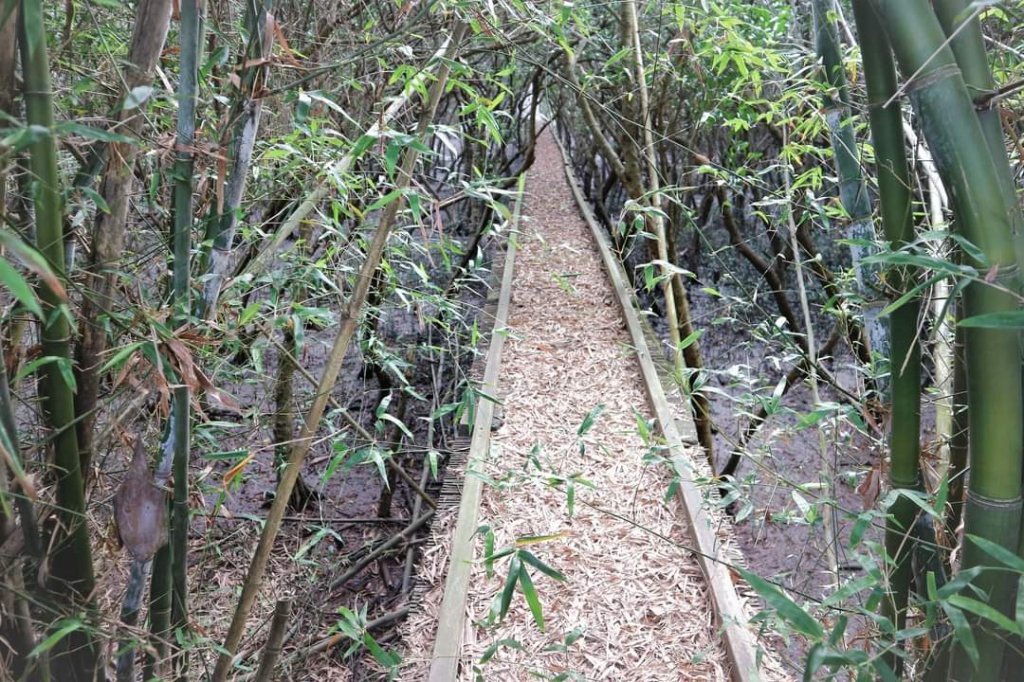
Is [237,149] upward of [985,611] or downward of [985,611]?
upward

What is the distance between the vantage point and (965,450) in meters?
0.94

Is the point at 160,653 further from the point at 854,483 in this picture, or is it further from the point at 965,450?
the point at 854,483

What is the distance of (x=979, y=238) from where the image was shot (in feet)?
2.28

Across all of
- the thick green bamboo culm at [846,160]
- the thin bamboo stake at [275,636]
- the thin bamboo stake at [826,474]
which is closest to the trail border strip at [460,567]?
the thin bamboo stake at [275,636]

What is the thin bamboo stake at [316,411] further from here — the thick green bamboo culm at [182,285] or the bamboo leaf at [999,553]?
the bamboo leaf at [999,553]

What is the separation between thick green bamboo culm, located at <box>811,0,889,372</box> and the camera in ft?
4.07

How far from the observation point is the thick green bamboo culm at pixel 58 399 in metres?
0.83

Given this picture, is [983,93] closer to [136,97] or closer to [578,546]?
[136,97]

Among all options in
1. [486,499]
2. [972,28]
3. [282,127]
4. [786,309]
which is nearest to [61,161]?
[282,127]

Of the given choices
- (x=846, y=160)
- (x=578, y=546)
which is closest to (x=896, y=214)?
(x=846, y=160)

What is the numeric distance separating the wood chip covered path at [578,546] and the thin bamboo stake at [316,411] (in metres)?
0.46

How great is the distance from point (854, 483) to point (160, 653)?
5.54 ft

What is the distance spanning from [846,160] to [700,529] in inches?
49.8

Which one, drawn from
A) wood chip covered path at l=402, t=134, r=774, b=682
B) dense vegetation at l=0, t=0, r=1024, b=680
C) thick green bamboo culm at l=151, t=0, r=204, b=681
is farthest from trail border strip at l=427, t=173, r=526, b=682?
thick green bamboo culm at l=151, t=0, r=204, b=681
